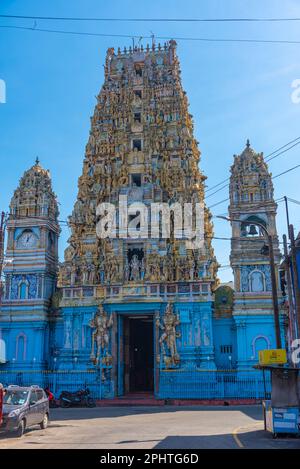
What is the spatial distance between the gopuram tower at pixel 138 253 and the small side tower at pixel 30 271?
2.55 metres

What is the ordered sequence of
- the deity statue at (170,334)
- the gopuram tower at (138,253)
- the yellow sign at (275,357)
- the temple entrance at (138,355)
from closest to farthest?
the yellow sign at (275,357)
the deity statue at (170,334)
the gopuram tower at (138,253)
the temple entrance at (138,355)

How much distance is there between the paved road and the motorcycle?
2988 mm

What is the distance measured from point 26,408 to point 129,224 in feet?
72.7

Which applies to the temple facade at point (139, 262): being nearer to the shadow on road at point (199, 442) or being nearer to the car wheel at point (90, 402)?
the car wheel at point (90, 402)

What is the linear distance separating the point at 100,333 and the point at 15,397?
57.1ft

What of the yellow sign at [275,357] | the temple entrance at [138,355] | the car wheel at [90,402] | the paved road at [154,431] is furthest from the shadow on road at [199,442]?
the temple entrance at [138,355]

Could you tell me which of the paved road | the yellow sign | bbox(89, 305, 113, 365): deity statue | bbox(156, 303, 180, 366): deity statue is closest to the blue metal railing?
bbox(156, 303, 180, 366): deity statue

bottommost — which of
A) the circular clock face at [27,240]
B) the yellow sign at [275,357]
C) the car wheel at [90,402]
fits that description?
Result: the car wheel at [90,402]

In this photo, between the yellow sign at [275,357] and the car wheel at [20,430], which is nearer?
the car wheel at [20,430]

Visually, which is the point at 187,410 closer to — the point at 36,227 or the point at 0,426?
the point at 0,426

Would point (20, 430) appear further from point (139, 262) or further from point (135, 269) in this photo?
point (139, 262)

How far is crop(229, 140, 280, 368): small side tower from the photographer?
36.2 m

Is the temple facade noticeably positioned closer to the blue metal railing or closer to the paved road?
the blue metal railing

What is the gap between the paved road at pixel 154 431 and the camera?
15155mm
